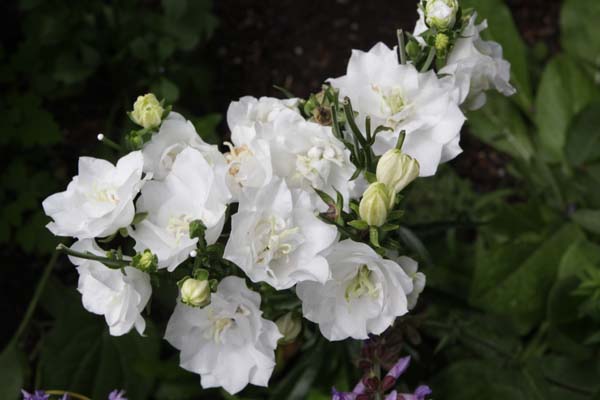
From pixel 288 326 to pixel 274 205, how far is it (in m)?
0.20

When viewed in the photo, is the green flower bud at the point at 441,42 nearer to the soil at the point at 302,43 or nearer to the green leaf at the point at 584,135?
the green leaf at the point at 584,135

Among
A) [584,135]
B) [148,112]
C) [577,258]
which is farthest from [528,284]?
[148,112]

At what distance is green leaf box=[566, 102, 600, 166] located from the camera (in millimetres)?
1412

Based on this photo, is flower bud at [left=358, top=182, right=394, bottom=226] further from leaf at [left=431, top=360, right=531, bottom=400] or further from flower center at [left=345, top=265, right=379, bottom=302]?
leaf at [left=431, top=360, right=531, bottom=400]

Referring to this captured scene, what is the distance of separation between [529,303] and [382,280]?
66 centimetres

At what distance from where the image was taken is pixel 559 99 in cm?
155

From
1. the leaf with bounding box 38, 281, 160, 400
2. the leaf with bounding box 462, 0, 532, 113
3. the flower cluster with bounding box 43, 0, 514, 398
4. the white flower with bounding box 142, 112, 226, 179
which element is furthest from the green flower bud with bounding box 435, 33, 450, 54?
the leaf with bounding box 38, 281, 160, 400

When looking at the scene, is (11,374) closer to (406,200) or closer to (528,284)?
(406,200)

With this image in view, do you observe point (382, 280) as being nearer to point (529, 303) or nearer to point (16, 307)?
point (529, 303)

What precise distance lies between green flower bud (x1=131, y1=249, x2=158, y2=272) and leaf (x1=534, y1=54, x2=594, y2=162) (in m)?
1.04

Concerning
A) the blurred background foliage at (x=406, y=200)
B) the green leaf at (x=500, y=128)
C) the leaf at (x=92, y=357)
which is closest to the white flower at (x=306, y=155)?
the blurred background foliage at (x=406, y=200)

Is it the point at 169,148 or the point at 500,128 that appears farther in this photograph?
the point at 500,128

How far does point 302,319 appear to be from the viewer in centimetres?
93

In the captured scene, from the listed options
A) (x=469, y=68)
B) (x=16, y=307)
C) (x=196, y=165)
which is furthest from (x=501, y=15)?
(x=16, y=307)
